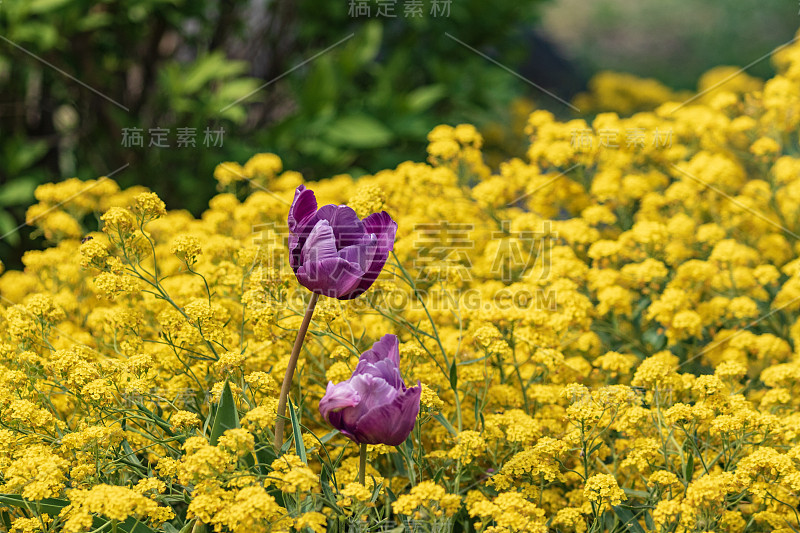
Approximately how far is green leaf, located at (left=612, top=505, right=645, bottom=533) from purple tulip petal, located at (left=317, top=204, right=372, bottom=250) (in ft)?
2.07

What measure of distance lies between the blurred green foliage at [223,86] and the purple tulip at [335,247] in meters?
1.92

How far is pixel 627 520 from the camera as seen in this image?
4.08 feet

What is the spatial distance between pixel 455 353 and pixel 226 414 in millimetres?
451

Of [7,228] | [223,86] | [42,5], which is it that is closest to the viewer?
[42,5]

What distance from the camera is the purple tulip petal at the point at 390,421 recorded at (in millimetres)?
1070

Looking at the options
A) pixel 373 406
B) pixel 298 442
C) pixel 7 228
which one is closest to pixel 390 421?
pixel 373 406

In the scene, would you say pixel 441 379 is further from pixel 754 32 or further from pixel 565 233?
pixel 754 32

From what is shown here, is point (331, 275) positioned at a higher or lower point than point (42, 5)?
lower

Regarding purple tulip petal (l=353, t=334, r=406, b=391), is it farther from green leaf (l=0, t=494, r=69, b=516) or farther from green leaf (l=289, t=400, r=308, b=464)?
green leaf (l=0, t=494, r=69, b=516)

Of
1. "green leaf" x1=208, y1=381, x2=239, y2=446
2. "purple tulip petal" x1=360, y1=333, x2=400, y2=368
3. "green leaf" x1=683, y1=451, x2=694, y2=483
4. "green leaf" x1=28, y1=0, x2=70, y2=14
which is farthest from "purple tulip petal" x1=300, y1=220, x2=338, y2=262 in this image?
"green leaf" x1=28, y1=0, x2=70, y2=14

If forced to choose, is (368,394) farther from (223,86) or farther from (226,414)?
(223,86)

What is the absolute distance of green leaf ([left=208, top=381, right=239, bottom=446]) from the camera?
1177 millimetres

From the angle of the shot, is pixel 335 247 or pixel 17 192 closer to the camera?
pixel 335 247

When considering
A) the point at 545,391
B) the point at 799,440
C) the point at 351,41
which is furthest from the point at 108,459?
the point at 351,41
